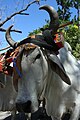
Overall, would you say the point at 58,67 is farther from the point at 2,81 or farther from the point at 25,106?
the point at 2,81

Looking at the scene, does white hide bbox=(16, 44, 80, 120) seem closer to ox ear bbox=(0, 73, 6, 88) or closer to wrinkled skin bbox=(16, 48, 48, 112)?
wrinkled skin bbox=(16, 48, 48, 112)

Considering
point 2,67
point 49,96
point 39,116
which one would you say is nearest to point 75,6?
point 39,116

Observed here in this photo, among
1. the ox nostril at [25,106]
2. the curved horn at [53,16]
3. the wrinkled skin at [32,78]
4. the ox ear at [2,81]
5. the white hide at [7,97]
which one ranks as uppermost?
the curved horn at [53,16]

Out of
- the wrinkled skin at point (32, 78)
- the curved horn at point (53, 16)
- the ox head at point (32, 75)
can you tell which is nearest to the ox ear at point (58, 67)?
the ox head at point (32, 75)

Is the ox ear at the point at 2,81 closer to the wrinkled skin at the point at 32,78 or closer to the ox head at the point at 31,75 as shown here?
the ox head at the point at 31,75

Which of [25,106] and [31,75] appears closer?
[25,106]

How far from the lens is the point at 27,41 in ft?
11.9

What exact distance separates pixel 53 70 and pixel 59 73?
9 centimetres

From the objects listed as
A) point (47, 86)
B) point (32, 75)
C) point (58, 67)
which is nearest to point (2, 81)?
point (47, 86)

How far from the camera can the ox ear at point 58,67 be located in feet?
11.6

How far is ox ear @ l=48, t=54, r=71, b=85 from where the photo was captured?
352 centimetres

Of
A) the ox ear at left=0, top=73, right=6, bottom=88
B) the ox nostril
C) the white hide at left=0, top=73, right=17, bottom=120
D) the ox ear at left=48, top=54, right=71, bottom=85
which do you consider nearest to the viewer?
the ox nostril

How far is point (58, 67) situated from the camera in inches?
139

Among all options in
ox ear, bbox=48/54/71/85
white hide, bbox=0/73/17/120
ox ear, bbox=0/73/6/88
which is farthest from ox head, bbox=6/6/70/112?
white hide, bbox=0/73/17/120
